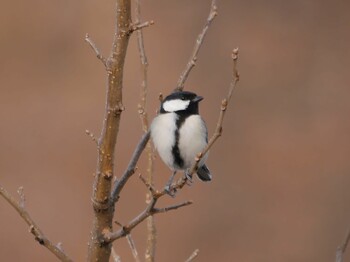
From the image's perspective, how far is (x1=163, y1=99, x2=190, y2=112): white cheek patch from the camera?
1705mm

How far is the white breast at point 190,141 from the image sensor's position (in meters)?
1.67

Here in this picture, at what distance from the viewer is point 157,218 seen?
13.1 feet

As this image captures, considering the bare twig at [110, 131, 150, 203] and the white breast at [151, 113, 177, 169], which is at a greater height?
the white breast at [151, 113, 177, 169]

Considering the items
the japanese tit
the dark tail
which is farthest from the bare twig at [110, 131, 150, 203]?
the dark tail

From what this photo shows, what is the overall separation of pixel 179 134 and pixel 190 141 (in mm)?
29

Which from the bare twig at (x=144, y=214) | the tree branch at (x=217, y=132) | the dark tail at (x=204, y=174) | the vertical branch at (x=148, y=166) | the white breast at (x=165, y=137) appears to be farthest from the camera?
the dark tail at (x=204, y=174)

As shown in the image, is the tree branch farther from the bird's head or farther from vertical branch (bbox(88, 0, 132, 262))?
the bird's head

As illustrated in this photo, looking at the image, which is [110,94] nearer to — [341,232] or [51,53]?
[51,53]

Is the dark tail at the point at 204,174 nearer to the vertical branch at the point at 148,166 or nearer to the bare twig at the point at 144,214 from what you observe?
the vertical branch at the point at 148,166

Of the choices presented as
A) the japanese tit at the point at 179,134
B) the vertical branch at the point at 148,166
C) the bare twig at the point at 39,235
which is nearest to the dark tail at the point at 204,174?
the japanese tit at the point at 179,134

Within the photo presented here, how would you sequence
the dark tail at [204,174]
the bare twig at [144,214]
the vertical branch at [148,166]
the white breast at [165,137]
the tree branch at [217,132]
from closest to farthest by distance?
the tree branch at [217,132], the bare twig at [144,214], the vertical branch at [148,166], the white breast at [165,137], the dark tail at [204,174]

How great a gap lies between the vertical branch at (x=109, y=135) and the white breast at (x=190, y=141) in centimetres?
43

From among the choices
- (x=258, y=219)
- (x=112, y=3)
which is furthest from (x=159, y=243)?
(x=112, y=3)

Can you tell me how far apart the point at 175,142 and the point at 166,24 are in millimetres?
2394
